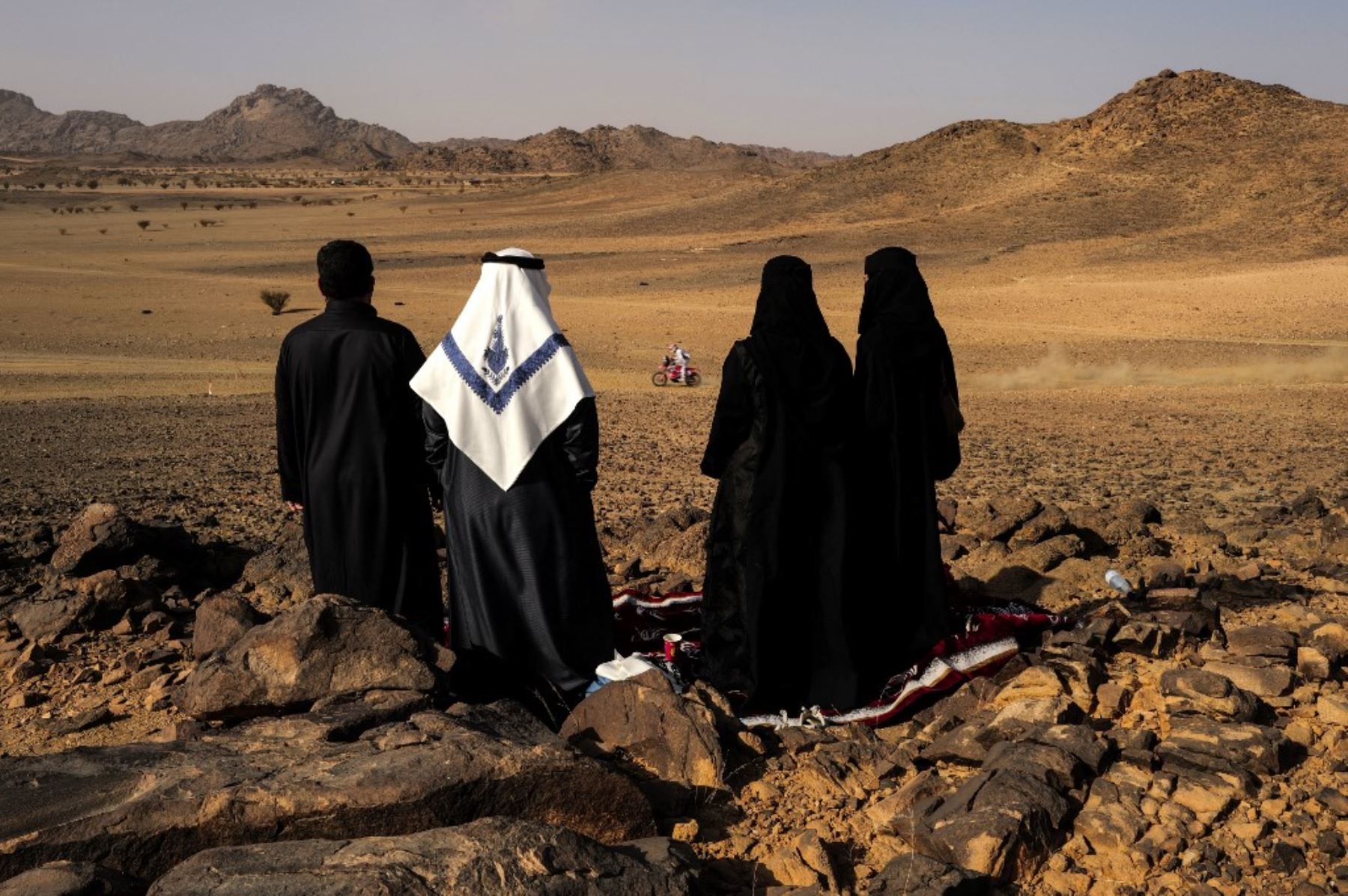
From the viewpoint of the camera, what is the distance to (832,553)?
4879mm

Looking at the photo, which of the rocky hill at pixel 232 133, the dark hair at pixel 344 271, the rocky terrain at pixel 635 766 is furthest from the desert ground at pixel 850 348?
the rocky hill at pixel 232 133

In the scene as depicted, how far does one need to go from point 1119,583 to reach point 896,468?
68.8 inches

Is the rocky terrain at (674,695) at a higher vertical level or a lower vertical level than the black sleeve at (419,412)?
lower

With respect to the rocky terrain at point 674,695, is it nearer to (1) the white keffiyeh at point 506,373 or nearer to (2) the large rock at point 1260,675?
(2) the large rock at point 1260,675

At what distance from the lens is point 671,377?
16.5 metres

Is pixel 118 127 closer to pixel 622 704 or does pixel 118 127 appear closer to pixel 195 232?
pixel 195 232

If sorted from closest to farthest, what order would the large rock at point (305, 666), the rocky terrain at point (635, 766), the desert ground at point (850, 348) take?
the rocky terrain at point (635, 766)
the desert ground at point (850, 348)
the large rock at point (305, 666)

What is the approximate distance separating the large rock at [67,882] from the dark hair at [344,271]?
7.35 feet

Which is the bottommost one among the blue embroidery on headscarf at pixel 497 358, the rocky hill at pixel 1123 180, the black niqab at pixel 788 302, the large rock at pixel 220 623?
the large rock at pixel 220 623

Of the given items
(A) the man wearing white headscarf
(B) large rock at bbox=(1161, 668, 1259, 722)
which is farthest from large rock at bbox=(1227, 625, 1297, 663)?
(A) the man wearing white headscarf

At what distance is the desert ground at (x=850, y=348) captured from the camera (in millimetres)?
3844

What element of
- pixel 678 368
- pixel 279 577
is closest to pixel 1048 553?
pixel 279 577

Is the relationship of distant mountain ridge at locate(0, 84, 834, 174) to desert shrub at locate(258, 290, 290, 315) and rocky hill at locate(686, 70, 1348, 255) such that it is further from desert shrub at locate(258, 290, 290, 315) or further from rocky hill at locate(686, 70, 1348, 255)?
desert shrub at locate(258, 290, 290, 315)

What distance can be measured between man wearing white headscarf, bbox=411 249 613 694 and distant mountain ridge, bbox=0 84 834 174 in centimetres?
8633
